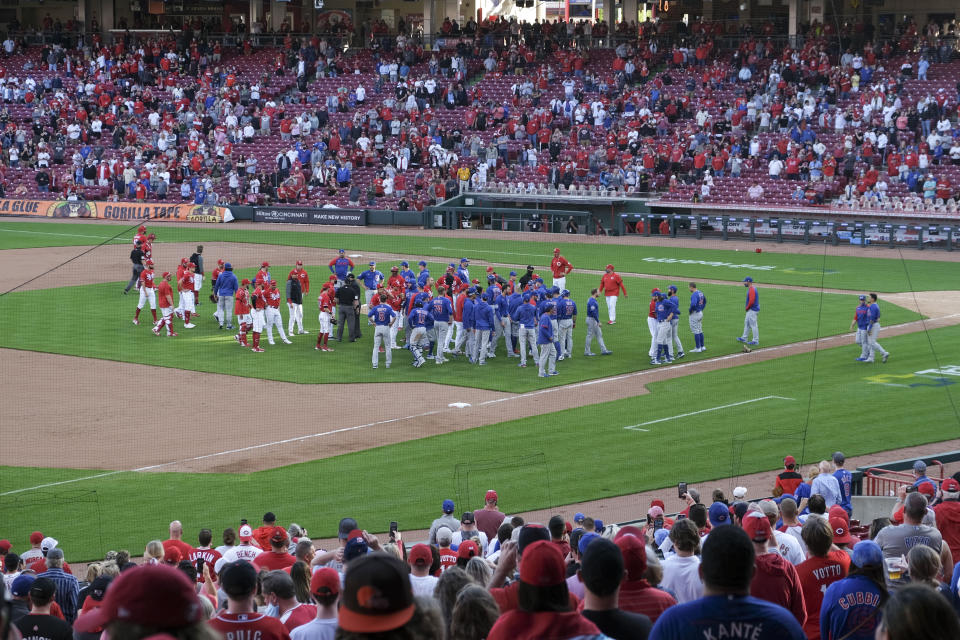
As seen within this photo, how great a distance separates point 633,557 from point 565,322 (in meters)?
19.0

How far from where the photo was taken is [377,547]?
857 centimetres

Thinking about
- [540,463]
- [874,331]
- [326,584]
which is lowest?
[540,463]

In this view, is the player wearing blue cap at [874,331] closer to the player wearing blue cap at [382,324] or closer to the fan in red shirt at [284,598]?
the player wearing blue cap at [382,324]

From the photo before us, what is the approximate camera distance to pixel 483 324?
23938 mm

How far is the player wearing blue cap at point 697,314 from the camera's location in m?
24.4

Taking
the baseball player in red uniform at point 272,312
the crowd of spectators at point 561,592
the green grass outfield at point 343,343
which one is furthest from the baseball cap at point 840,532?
the baseball player in red uniform at point 272,312

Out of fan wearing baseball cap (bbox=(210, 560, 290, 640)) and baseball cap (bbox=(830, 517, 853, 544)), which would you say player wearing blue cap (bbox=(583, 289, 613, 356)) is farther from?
fan wearing baseball cap (bbox=(210, 560, 290, 640))

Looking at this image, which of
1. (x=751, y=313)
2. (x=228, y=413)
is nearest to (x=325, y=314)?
(x=228, y=413)

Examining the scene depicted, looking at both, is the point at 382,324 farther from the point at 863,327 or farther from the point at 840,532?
the point at 840,532

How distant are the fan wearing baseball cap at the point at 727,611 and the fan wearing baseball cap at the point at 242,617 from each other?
5.17ft

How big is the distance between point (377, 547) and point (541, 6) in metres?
87.9

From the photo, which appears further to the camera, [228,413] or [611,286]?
[611,286]

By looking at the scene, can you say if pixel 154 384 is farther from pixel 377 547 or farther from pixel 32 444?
pixel 377 547

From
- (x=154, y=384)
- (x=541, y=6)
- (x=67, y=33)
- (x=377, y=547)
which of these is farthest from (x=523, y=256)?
(x=541, y=6)
